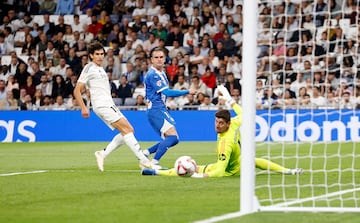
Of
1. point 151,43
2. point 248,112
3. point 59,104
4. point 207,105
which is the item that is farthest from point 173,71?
point 248,112

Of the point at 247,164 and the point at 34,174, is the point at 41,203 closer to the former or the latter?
the point at 247,164

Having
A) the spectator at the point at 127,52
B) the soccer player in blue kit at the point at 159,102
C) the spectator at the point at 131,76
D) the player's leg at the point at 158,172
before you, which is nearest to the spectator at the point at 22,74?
A: the spectator at the point at 127,52

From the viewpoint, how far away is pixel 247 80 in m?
8.09

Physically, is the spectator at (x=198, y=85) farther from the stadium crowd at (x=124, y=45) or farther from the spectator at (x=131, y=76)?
the spectator at (x=131, y=76)

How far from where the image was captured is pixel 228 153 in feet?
37.7

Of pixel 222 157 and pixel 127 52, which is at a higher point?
pixel 127 52

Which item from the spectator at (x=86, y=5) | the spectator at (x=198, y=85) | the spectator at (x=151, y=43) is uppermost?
the spectator at (x=86, y=5)

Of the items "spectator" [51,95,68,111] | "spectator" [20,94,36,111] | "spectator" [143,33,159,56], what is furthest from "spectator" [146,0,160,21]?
"spectator" [20,94,36,111]

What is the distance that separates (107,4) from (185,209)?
2093 centimetres

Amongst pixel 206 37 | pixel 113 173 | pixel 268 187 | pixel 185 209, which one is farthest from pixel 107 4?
pixel 185 209

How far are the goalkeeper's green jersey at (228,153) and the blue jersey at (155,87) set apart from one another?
6.14 feet

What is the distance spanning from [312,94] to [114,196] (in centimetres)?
1139

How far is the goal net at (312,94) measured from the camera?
12734 millimetres

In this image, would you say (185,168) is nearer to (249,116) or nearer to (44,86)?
(249,116)
